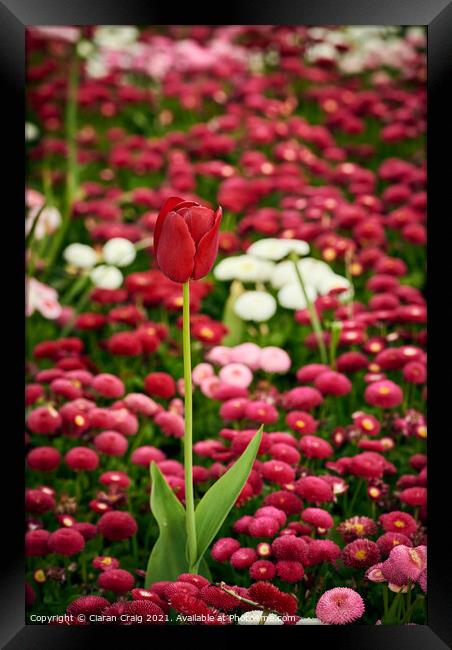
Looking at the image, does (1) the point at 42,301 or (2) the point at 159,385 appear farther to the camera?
(1) the point at 42,301

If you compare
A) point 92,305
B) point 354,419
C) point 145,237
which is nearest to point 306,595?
point 354,419

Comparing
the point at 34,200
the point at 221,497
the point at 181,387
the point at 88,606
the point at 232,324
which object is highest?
the point at 34,200

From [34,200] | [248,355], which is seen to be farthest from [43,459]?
[34,200]

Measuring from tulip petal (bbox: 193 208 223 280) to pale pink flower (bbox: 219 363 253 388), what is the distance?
1.75ft

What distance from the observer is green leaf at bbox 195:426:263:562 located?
0.99 metres

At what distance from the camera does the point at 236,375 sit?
1.48 m

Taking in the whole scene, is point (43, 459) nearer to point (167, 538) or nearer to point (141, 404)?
point (141, 404)

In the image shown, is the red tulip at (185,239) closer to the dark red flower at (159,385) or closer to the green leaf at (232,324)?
the dark red flower at (159,385)

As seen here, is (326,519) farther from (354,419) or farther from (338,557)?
(354,419)

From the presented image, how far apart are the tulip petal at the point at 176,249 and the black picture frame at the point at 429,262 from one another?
216 millimetres

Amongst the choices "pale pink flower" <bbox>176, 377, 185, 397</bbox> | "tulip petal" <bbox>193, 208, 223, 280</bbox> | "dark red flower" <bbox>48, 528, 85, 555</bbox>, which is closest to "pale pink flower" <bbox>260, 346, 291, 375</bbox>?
"pale pink flower" <bbox>176, 377, 185, 397</bbox>

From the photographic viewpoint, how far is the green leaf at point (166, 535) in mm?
1043

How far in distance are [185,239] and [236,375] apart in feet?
1.94

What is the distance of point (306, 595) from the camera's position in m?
1.08
